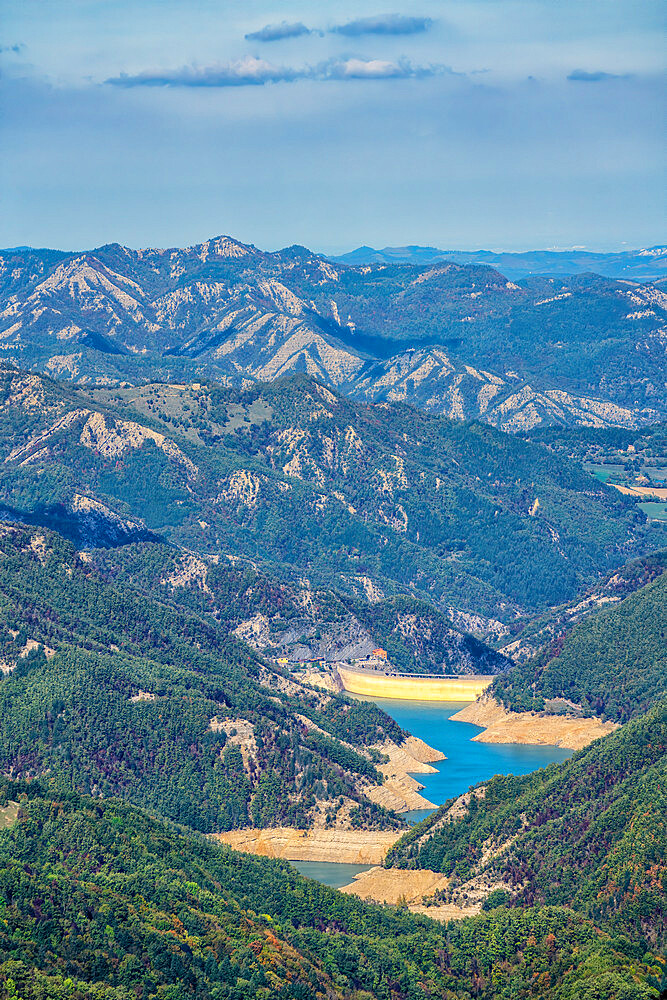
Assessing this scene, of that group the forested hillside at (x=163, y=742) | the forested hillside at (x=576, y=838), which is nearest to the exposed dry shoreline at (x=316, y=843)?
the forested hillside at (x=163, y=742)

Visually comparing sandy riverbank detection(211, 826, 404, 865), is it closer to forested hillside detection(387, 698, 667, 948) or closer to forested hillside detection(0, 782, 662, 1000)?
forested hillside detection(387, 698, 667, 948)

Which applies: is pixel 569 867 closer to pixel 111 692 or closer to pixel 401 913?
pixel 401 913

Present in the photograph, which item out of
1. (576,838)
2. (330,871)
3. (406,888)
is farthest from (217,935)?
(330,871)

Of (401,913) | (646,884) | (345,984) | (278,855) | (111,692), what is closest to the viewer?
(345,984)

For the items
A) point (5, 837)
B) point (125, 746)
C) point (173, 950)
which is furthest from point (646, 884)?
point (125, 746)

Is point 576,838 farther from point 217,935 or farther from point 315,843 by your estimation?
point 217,935
